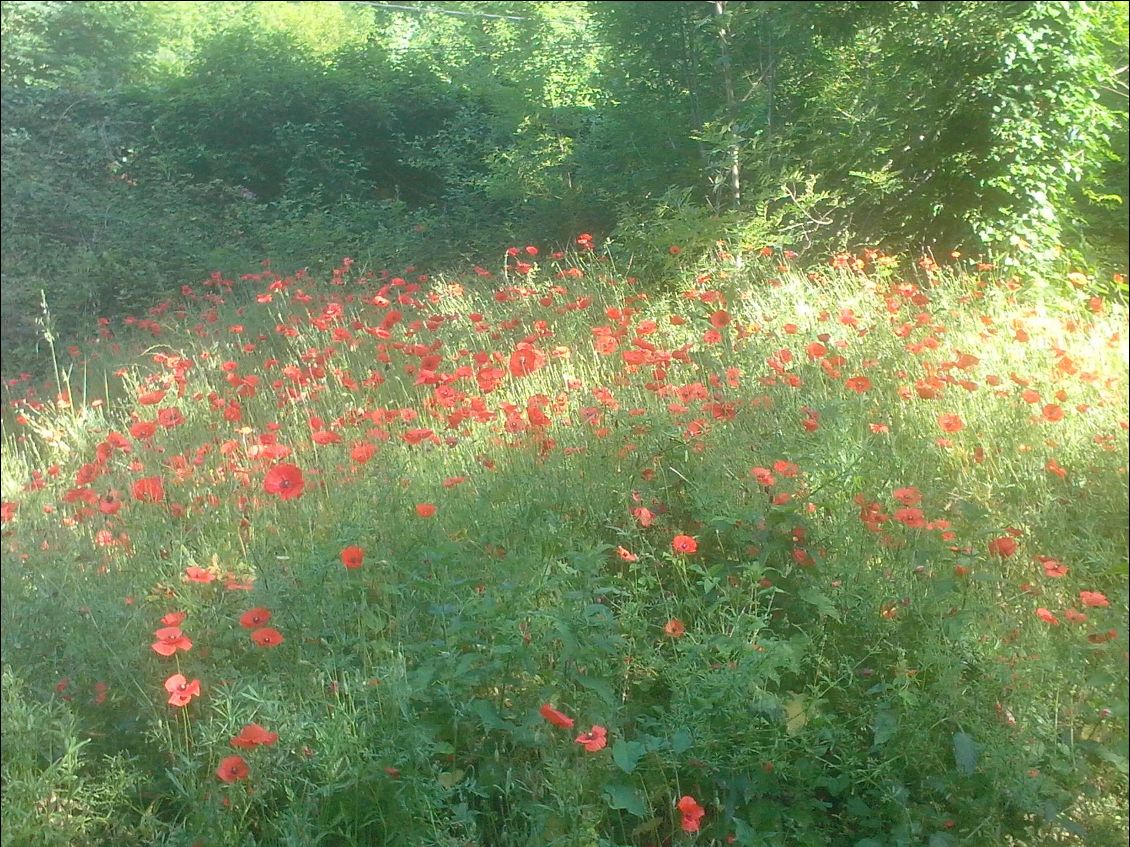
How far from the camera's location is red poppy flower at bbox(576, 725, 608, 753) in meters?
2.12

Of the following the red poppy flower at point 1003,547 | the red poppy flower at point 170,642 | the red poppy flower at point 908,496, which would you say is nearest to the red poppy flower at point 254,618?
the red poppy flower at point 170,642

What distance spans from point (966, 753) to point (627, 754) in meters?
0.71

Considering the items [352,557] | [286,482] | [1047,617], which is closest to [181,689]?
[352,557]

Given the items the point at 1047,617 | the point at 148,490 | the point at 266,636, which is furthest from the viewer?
the point at 148,490

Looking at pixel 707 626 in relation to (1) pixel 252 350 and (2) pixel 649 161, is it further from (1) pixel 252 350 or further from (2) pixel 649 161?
(1) pixel 252 350

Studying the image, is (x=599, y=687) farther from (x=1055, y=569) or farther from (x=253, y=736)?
(x=1055, y=569)

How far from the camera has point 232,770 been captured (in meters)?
2.17

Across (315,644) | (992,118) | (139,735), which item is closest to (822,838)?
(315,644)

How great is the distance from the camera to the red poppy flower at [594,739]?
2121 mm

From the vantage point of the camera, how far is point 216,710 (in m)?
2.40

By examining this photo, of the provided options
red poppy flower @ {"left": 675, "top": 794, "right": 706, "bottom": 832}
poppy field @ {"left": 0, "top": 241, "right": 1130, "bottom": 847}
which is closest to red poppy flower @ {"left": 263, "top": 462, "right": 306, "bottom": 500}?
poppy field @ {"left": 0, "top": 241, "right": 1130, "bottom": 847}

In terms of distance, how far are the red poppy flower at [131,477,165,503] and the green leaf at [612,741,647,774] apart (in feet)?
5.57

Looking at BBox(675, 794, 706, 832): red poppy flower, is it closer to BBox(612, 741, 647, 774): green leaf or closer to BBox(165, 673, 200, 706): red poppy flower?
BBox(612, 741, 647, 774): green leaf

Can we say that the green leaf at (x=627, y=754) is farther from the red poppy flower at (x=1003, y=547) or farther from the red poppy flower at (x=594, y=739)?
the red poppy flower at (x=1003, y=547)
